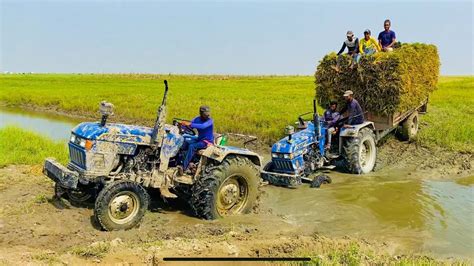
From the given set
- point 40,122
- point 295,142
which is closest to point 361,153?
point 295,142

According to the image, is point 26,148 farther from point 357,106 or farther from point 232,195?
point 357,106

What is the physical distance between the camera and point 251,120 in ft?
50.4

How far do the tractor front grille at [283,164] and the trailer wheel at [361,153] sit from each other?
167 centimetres

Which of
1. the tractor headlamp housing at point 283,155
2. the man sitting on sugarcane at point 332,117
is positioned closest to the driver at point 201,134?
the tractor headlamp housing at point 283,155

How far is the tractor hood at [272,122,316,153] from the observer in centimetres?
835

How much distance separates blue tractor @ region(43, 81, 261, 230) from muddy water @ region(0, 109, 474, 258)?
0.37 meters

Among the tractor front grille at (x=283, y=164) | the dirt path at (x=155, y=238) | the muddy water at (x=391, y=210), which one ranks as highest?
the tractor front grille at (x=283, y=164)

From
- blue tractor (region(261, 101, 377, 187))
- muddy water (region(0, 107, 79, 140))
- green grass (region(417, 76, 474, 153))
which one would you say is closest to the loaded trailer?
blue tractor (region(261, 101, 377, 187))

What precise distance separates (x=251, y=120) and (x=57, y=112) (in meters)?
12.3

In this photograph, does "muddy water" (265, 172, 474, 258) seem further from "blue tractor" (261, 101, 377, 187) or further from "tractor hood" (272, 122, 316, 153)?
"tractor hood" (272, 122, 316, 153)

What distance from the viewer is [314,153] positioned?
901 centimetres

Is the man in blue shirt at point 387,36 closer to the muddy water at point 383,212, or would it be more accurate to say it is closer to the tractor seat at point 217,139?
the muddy water at point 383,212

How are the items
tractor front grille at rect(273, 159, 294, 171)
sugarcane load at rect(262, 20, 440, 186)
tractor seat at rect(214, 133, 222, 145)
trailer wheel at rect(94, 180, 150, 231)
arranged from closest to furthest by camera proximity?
trailer wheel at rect(94, 180, 150, 231) → tractor seat at rect(214, 133, 222, 145) → tractor front grille at rect(273, 159, 294, 171) → sugarcane load at rect(262, 20, 440, 186)

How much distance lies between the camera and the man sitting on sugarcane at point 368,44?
10.8 metres
